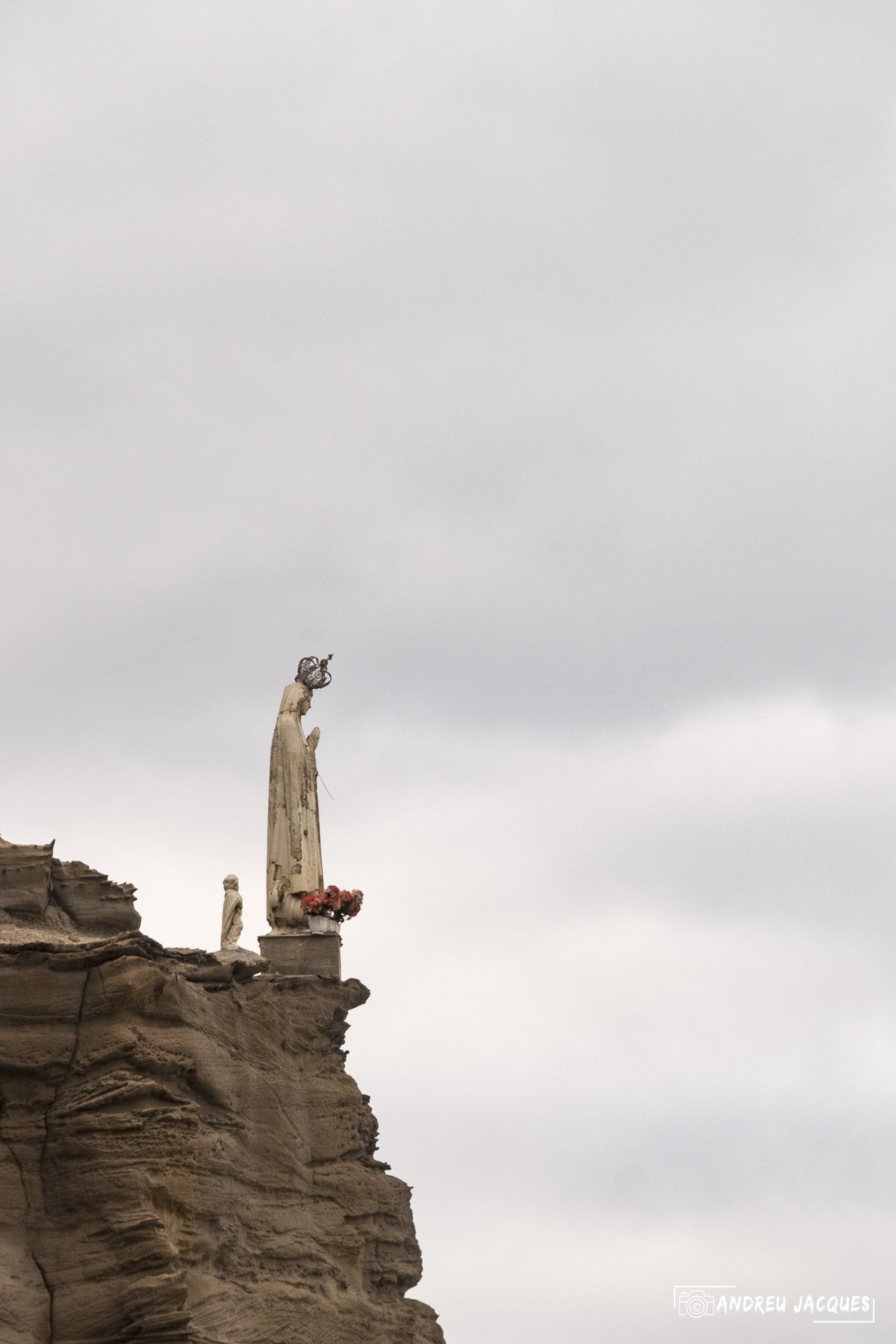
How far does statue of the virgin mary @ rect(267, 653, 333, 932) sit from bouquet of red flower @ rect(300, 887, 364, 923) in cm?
21

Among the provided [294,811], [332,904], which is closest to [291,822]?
[294,811]

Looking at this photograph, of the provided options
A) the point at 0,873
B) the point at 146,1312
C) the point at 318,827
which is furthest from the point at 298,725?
the point at 146,1312

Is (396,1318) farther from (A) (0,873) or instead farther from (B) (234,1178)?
(A) (0,873)

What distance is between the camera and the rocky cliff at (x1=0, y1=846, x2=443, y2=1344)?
2453cm

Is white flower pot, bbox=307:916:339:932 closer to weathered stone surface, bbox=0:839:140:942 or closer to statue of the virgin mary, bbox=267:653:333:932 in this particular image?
statue of the virgin mary, bbox=267:653:333:932

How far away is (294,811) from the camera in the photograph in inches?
1255

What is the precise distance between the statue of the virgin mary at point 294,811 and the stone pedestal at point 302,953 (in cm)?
25

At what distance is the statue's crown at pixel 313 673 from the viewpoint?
32.9 metres

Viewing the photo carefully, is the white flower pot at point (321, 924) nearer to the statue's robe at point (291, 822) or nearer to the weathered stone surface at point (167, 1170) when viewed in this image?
the statue's robe at point (291, 822)

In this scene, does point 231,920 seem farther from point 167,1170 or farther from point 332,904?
point 167,1170

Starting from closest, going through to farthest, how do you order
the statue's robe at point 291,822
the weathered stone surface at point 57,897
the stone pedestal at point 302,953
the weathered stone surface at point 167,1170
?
the weathered stone surface at point 167,1170, the weathered stone surface at point 57,897, the stone pedestal at point 302,953, the statue's robe at point 291,822

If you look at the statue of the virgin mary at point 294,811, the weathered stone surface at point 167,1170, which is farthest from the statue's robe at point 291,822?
the weathered stone surface at point 167,1170

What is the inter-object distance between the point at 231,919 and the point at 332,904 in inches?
59.4

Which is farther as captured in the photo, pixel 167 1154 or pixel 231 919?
pixel 231 919
